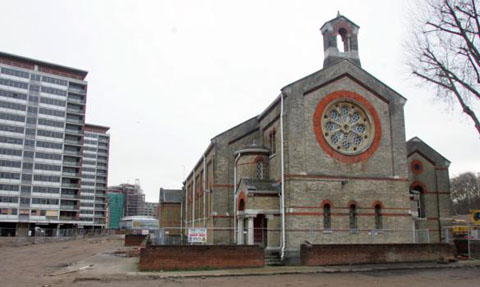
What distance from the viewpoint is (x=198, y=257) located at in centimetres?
2150

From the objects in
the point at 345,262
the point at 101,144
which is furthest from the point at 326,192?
the point at 101,144

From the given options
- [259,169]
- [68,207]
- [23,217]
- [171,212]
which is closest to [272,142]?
[259,169]

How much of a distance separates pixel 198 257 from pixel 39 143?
84.9 metres

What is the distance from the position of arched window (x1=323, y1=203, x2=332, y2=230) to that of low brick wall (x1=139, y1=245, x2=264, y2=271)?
5768 millimetres

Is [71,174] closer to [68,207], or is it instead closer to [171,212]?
[68,207]

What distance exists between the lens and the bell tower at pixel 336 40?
100ft

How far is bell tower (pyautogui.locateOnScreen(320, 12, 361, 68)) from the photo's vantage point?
3059 centimetres

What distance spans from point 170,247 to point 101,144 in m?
138

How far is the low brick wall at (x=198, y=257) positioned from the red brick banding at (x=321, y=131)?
8587 mm

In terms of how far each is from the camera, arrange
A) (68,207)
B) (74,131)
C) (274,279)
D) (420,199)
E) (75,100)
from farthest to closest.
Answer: (75,100) < (74,131) < (68,207) < (420,199) < (274,279)

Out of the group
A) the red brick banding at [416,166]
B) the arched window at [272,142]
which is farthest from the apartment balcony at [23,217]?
the red brick banding at [416,166]

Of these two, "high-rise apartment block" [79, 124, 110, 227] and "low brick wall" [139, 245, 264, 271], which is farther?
"high-rise apartment block" [79, 124, 110, 227]

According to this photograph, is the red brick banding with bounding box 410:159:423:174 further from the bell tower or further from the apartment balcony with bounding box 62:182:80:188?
the apartment balcony with bounding box 62:182:80:188

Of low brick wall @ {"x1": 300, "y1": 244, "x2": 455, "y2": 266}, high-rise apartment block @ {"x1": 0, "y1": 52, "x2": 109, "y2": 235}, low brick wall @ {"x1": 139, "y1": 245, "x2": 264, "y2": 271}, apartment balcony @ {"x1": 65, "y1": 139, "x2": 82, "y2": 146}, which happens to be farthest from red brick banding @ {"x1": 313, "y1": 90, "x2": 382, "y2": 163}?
apartment balcony @ {"x1": 65, "y1": 139, "x2": 82, "y2": 146}
